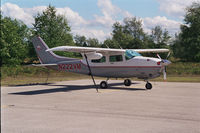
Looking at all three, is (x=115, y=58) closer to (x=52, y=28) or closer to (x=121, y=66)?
(x=121, y=66)

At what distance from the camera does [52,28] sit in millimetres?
57250

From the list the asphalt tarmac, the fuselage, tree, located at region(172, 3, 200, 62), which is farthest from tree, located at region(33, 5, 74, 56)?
the asphalt tarmac

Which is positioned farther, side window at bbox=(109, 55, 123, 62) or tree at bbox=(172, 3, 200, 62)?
tree at bbox=(172, 3, 200, 62)

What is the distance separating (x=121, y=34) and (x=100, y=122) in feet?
285

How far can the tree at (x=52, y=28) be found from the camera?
55.6 m

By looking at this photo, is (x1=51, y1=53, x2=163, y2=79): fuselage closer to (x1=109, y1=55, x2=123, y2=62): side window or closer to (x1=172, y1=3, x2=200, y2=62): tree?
(x1=109, y1=55, x2=123, y2=62): side window

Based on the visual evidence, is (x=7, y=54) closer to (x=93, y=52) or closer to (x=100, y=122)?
(x=93, y=52)

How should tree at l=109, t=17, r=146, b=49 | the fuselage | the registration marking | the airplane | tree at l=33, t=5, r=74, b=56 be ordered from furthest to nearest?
tree at l=109, t=17, r=146, b=49, tree at l=33, t=5, r=74, b=56, the registration marking, the fuselage, the airplane

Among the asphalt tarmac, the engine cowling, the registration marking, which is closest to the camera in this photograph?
the asphalt tarmac

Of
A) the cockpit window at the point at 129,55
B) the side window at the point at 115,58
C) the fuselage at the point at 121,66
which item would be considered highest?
the cockpit window at the point at 129,55

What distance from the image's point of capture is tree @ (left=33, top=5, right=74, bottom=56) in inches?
2188

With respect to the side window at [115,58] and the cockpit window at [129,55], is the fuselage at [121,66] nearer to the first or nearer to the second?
the side window at [115,58]

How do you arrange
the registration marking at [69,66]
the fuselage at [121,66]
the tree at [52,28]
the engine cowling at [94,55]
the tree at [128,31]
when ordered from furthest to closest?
the tree at [128,31], the tree at [52,28], the registration marking at [69,66], the engine cowling at [94,55], the fuselage at [121,66]

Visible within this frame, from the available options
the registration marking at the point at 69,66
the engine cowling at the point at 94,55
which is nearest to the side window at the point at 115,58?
the engine cowling at the point at 94,55
